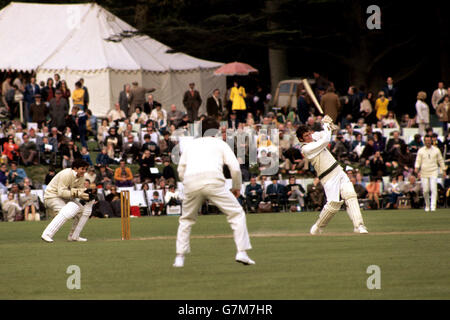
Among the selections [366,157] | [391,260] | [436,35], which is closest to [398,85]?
[436,35]

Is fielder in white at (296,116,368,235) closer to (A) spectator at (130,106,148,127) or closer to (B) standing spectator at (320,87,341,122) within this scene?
(B) standing spectator at (320,87,341,122)

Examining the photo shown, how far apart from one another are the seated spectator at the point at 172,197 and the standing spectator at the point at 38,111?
6.66 m

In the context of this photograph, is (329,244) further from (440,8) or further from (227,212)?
(440,8)

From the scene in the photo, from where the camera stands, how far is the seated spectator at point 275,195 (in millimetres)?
27688

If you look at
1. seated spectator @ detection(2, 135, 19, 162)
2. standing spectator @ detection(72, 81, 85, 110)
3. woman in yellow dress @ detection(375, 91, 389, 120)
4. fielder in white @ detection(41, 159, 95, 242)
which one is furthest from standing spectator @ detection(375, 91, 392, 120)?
fielder in white @ detection(41, 159, 95, 242)

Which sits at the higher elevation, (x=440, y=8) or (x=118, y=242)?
(x=440, y=8)

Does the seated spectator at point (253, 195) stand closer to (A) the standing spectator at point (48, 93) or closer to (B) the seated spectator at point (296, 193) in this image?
(B) the seated spectator at point (296, 193)

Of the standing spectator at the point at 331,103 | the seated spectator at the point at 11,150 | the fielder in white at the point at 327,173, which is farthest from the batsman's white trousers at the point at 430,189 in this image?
the seated spectator at the point at 11,150

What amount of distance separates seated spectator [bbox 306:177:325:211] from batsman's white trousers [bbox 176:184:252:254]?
1597 cm

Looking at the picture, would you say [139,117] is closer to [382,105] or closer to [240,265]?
[382,105]

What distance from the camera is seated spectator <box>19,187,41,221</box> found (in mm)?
26438

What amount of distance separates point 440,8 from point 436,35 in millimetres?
1718

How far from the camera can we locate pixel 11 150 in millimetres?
29516

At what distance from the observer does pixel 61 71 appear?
124ft
